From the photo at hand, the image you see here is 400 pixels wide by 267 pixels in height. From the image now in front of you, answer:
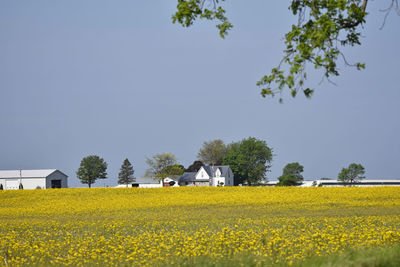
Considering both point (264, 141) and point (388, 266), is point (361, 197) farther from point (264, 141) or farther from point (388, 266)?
point (264, 141)

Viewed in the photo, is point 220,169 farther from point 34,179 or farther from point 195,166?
point 34,179

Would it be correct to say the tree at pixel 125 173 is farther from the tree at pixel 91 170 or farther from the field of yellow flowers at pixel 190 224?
the field of yellow flowers at pixel 190 224

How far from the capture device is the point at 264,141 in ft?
453

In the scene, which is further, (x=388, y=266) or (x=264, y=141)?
(x=264, y=141)

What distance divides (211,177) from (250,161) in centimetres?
1337

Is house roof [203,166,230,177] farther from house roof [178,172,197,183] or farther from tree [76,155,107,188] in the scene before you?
tree [76,155,107,188]

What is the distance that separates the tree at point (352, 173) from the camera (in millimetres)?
160125

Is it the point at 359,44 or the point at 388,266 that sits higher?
the point at 359,44

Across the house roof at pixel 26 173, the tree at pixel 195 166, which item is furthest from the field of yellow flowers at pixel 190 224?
the tree at pixel 195 166

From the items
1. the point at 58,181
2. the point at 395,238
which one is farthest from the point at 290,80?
the point at 58,181

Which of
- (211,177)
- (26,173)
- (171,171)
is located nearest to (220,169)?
(211,177)

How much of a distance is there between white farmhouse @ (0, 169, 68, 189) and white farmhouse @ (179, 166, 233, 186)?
112ft

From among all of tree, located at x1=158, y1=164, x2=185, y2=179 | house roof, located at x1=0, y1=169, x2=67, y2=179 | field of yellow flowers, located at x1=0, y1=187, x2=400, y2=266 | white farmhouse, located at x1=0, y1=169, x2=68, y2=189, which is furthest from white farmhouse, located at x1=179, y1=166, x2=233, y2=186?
field of yellow flowers, located at x1=0, y1=187, x2=400, y2=266

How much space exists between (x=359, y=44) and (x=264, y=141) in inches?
5030
